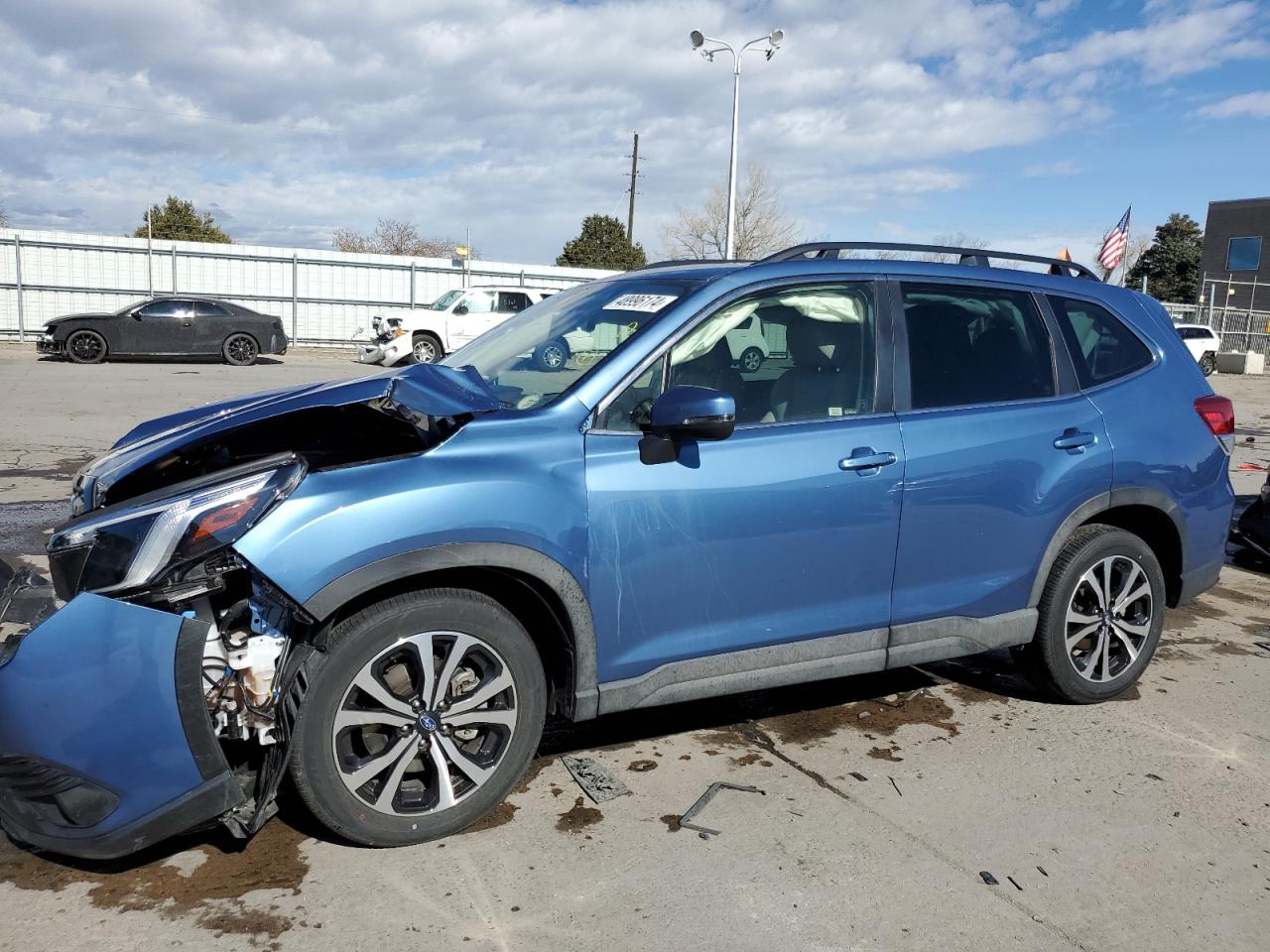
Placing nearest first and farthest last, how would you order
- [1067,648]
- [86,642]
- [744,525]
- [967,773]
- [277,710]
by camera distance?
1. [86,642]
2. [277,710]
3. [744,525]
4. [967,773]
5. [1067,648]

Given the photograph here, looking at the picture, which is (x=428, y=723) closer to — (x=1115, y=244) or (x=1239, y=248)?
(x=1115, y=244)

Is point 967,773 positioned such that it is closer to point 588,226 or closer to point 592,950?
point 592,950

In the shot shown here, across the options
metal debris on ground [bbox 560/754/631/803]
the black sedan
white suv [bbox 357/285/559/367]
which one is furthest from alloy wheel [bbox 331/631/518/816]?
the black sedan

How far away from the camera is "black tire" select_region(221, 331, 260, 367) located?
72.8 feet

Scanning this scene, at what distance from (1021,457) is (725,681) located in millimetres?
1479

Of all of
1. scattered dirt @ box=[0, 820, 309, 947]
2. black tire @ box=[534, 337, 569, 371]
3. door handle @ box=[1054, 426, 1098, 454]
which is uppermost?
black tire @ box=[534, 337, 569, 371]

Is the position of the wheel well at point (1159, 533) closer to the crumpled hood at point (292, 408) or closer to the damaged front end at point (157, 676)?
the crumpled hood at point (292, 408)

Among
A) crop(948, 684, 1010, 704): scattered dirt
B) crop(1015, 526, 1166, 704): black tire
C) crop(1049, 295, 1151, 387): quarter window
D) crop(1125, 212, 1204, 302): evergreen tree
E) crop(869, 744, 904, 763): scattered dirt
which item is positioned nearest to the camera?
crop(869, 744, 904, 763): scattered dirt

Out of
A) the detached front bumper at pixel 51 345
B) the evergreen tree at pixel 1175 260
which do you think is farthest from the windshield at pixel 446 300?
the evergreen tree at pixel 1175 260

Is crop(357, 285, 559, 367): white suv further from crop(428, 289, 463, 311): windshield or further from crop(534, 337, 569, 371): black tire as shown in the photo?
crop(534, 337, 569, 371): black tire

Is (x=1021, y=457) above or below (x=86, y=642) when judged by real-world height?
above

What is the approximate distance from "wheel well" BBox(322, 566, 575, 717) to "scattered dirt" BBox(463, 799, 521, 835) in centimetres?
35

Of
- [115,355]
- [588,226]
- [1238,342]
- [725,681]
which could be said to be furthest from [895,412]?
[588,226]

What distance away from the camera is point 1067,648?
170 inches
